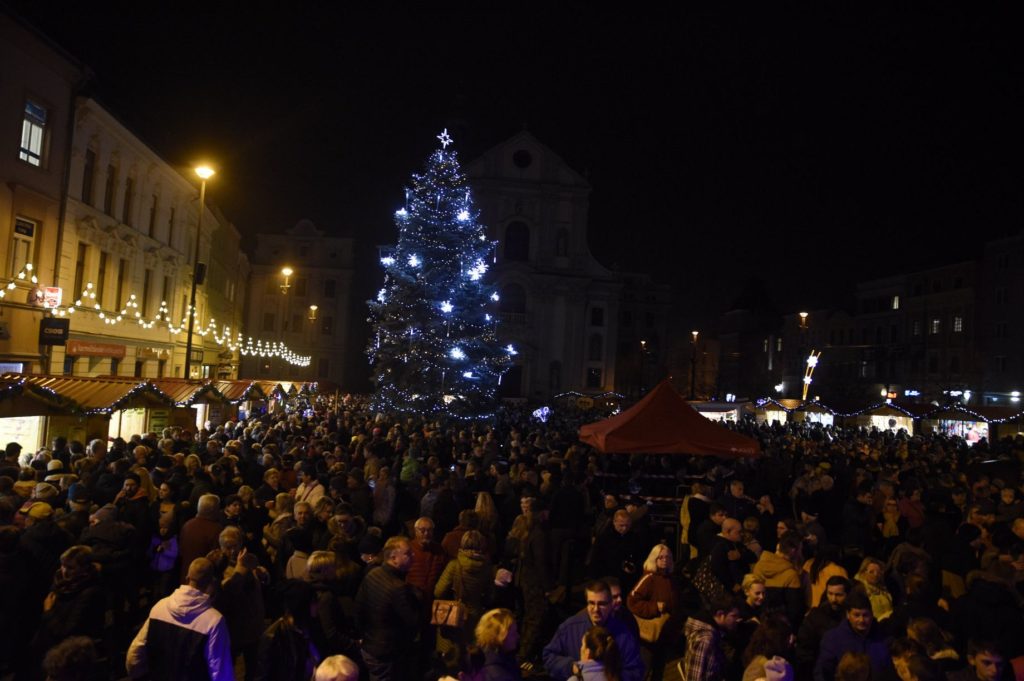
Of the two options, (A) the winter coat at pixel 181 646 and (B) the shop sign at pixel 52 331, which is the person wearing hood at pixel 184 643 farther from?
(B) the shop sign at pixel 52 331

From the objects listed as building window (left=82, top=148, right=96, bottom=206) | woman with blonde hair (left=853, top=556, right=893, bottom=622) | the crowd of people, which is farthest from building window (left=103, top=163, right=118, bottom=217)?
woman with blonde hair (left=853, top=556, right=893, bottom=622)

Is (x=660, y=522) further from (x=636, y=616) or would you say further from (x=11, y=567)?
(x=11, y=567)

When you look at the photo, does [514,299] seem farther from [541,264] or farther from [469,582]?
[469,582]

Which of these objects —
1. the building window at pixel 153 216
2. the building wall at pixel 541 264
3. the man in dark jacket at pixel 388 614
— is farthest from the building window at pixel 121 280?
the building wall at pixel 541 264

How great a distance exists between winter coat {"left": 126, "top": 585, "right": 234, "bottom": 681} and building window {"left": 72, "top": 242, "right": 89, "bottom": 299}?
2010cm

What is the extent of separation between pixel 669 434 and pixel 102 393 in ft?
34.7

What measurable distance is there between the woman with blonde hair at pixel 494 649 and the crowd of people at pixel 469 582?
1 cm

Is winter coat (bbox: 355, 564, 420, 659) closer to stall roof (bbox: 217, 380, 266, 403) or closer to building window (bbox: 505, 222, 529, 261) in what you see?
stall roof (bbox: 217, 380, 266, 403)

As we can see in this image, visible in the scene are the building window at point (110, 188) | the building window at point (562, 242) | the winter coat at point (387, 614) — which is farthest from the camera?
the building window at point (562, 242)

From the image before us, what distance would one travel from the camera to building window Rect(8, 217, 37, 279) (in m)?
18.5

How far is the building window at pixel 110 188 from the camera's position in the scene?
23623 millimetres

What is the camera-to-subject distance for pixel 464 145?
2500 inches

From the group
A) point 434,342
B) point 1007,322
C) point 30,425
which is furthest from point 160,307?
point 1007,322

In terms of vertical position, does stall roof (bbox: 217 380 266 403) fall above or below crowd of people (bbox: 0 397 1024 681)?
above
